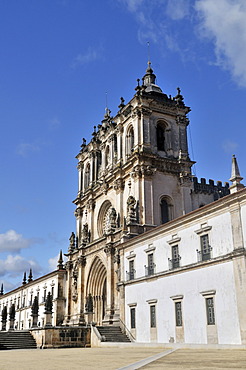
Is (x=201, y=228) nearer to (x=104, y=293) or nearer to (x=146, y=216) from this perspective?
(x=146, y=216)

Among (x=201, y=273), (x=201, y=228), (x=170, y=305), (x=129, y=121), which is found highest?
(x=129, y=121)

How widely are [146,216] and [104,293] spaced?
10.8 meters

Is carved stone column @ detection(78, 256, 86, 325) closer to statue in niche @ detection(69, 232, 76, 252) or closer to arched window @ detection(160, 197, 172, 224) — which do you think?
statue in niche @ detection(69, 232, 76, 252)

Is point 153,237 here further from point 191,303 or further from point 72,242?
point 72,242

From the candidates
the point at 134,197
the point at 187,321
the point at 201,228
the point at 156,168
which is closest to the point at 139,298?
the point at 187,321

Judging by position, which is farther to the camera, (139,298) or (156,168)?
(156,168)

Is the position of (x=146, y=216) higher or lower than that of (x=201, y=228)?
higher

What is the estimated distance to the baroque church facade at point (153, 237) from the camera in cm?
2406

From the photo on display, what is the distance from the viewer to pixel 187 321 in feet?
84.6

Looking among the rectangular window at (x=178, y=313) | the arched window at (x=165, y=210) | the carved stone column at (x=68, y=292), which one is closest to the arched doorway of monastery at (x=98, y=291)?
the carved stone column at (x=68, y=292)

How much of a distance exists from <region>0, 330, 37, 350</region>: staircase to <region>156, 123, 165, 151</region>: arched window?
22.1 metres

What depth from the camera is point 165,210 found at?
136 ft

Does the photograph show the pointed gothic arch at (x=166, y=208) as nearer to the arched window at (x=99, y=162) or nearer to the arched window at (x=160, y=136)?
the arched window at (x=160, y=136)

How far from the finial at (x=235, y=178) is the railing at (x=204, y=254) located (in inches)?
150
